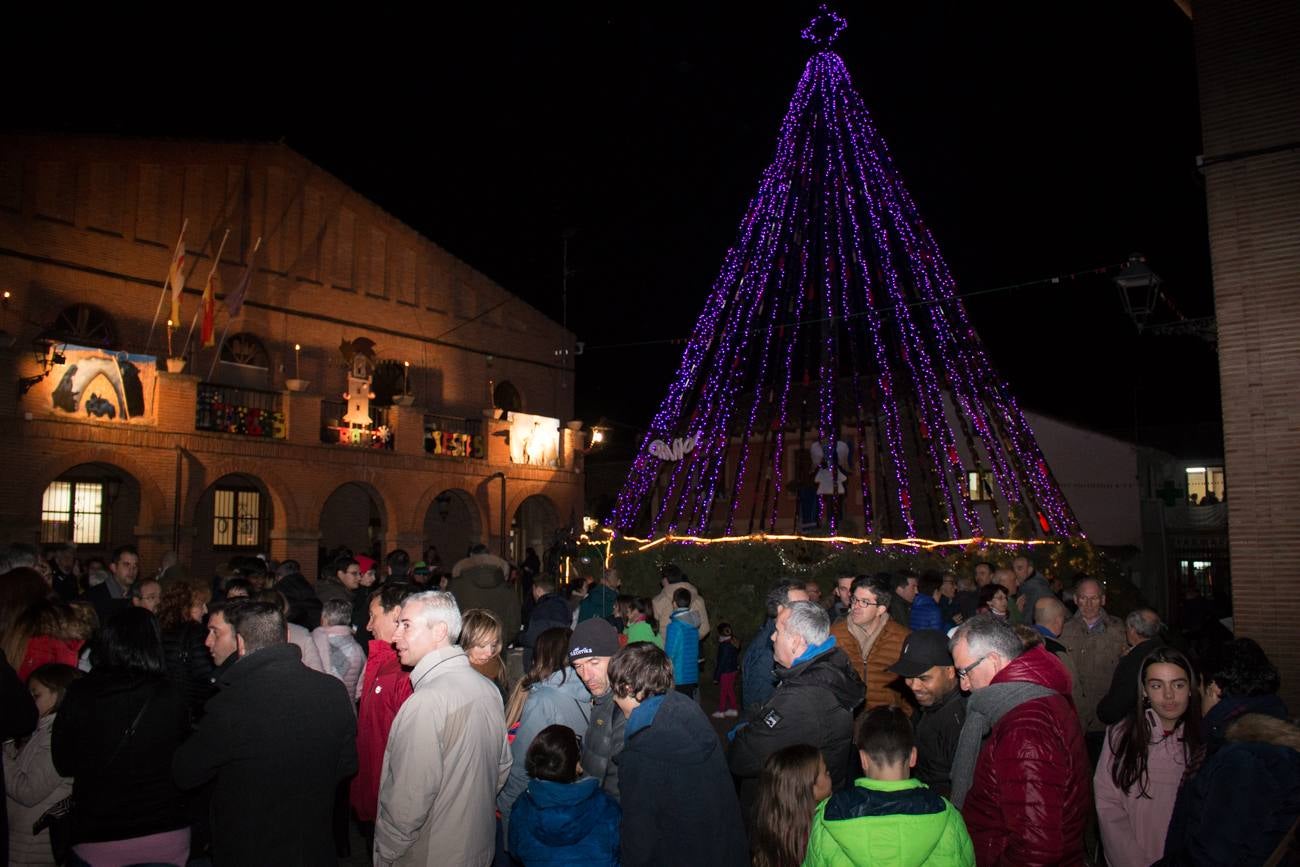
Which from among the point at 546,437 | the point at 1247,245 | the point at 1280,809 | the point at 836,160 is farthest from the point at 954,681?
the point at 546,437

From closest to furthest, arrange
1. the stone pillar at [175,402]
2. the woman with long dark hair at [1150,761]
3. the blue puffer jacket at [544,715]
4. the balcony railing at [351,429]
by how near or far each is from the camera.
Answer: the woman with long dark hair at [1150,761] → the blue puffer jacket at [544,715] → the stone pillar at [175,402] → the balcony railing at [351,429]

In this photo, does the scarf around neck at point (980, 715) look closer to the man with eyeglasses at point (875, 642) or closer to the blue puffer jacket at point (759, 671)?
the man with eyeglasses at point (875, 642)

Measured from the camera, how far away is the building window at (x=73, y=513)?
19.4 m

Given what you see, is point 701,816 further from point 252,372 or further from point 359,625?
point 252,372

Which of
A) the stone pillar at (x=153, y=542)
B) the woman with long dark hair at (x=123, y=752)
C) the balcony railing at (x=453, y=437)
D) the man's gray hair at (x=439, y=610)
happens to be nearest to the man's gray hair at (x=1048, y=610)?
the man's gray hair at (x=439, y=610)

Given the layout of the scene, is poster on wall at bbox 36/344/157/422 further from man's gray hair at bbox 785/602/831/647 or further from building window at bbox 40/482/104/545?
man's gray hair at bbox 785/602/831/647

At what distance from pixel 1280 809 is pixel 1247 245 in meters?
7.31

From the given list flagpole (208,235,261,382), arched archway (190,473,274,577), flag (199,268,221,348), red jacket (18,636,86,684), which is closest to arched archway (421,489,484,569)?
arched archway (190,473,274,577)

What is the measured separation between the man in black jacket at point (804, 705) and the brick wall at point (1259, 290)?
6058 mm

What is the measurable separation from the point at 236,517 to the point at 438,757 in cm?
2139

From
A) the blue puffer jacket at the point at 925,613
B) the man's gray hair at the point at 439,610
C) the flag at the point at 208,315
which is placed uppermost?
the flag at the point at 208,315

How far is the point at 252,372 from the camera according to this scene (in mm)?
22328

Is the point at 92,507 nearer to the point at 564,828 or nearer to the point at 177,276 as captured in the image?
the point at 177,276

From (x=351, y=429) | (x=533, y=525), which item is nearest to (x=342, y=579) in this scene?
(x=351, y=429)
